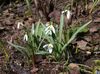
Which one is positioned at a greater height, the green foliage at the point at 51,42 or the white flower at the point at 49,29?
the white flower at the point at 49,29

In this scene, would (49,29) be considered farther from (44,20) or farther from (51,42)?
(44,20)

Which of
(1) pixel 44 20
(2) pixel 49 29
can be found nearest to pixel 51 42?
(2) pixel 49 29

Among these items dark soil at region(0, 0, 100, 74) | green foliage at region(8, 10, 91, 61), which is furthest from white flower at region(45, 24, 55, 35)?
dark soil at region(0, 0, 100, 74)

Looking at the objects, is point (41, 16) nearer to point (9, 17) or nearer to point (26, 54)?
point (9, 17)

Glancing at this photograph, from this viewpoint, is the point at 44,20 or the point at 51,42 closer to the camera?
the point at 51,42

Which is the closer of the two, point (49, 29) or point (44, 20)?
point (49, 29)

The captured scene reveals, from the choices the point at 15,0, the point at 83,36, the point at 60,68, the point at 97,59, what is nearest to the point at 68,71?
the point at 60,68

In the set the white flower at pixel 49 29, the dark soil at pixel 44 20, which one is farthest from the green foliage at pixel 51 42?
the dark soil at pixel 44 20

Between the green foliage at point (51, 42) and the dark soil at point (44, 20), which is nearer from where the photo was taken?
the green foliage at point (51, 42)

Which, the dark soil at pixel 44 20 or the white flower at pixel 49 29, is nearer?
the white flower at pixel 49 29

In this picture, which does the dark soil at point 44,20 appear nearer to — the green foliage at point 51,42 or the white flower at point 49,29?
the green foliage at point 51,42

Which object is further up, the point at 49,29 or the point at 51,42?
the point at 49,29
